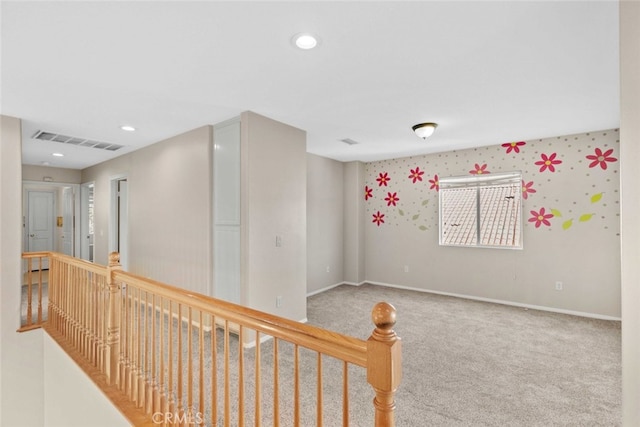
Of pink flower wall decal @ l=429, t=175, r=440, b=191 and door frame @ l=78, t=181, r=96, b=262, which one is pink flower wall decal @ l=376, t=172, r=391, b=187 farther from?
door frame @ l=78, t=181, r=96, b=262

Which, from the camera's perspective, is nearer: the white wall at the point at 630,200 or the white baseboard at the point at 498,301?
the white wall at the point at 630,200

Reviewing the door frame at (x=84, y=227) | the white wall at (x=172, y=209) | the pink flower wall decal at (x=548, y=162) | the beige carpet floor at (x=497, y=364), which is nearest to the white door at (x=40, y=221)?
the door frame at (x=84, y=227)

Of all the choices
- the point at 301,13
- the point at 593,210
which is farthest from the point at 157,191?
the point at 593,210

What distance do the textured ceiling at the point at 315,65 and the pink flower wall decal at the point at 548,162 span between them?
55 cm

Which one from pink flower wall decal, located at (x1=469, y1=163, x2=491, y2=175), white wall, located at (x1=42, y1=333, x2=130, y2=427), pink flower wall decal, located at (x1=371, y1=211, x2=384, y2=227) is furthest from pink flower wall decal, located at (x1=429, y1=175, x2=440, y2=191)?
white wall, located at (x1=42, y1=333, x2=130, y2=427)

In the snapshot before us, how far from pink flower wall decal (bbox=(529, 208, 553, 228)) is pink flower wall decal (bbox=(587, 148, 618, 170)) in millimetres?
804

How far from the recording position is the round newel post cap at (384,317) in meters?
0.98

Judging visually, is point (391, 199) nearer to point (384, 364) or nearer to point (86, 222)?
point (384, 364)

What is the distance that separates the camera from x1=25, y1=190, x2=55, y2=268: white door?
7332 mm

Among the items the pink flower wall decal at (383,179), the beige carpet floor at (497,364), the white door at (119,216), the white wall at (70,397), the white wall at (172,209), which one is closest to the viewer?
the beige carpet floor at (497,364)

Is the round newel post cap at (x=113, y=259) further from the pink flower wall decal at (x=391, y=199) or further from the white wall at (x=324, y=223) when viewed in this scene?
the pink flower wall decal at (x=391, y=199)

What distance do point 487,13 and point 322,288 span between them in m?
4.74

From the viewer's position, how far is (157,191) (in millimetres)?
4590

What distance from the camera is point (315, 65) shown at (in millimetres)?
2336
